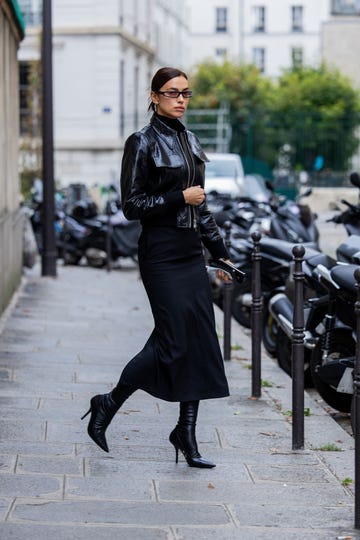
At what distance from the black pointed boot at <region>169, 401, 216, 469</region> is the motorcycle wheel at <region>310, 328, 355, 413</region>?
1670 mm

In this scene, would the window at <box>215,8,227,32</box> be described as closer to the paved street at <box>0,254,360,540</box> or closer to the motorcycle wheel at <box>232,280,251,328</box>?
the motorcycle wheel at <box>232,280,251,328</box>

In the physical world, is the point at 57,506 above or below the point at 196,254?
below

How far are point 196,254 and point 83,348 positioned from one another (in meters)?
4.11

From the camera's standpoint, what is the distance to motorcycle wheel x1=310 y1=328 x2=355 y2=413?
7.42 metres

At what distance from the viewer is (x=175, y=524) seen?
483 centimetres

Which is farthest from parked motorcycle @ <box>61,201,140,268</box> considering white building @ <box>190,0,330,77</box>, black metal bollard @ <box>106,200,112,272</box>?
white building @ <box>190,0,330,77</box>

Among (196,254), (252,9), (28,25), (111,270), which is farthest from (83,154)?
(252,9)

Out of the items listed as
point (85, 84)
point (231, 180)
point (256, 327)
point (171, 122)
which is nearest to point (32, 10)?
point (85, 84)

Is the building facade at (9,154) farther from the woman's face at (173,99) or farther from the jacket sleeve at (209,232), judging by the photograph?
the woman's face at (173,99)

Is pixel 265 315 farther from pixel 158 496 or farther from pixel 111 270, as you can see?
pixel 111 270

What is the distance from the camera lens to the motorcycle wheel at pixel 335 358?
742cm

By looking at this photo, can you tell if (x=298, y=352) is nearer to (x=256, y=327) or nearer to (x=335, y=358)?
(x=335, y=358)

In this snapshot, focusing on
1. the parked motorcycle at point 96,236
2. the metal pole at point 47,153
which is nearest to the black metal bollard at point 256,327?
the metal pole at point 47,153

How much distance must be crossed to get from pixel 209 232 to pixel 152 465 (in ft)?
3.82
